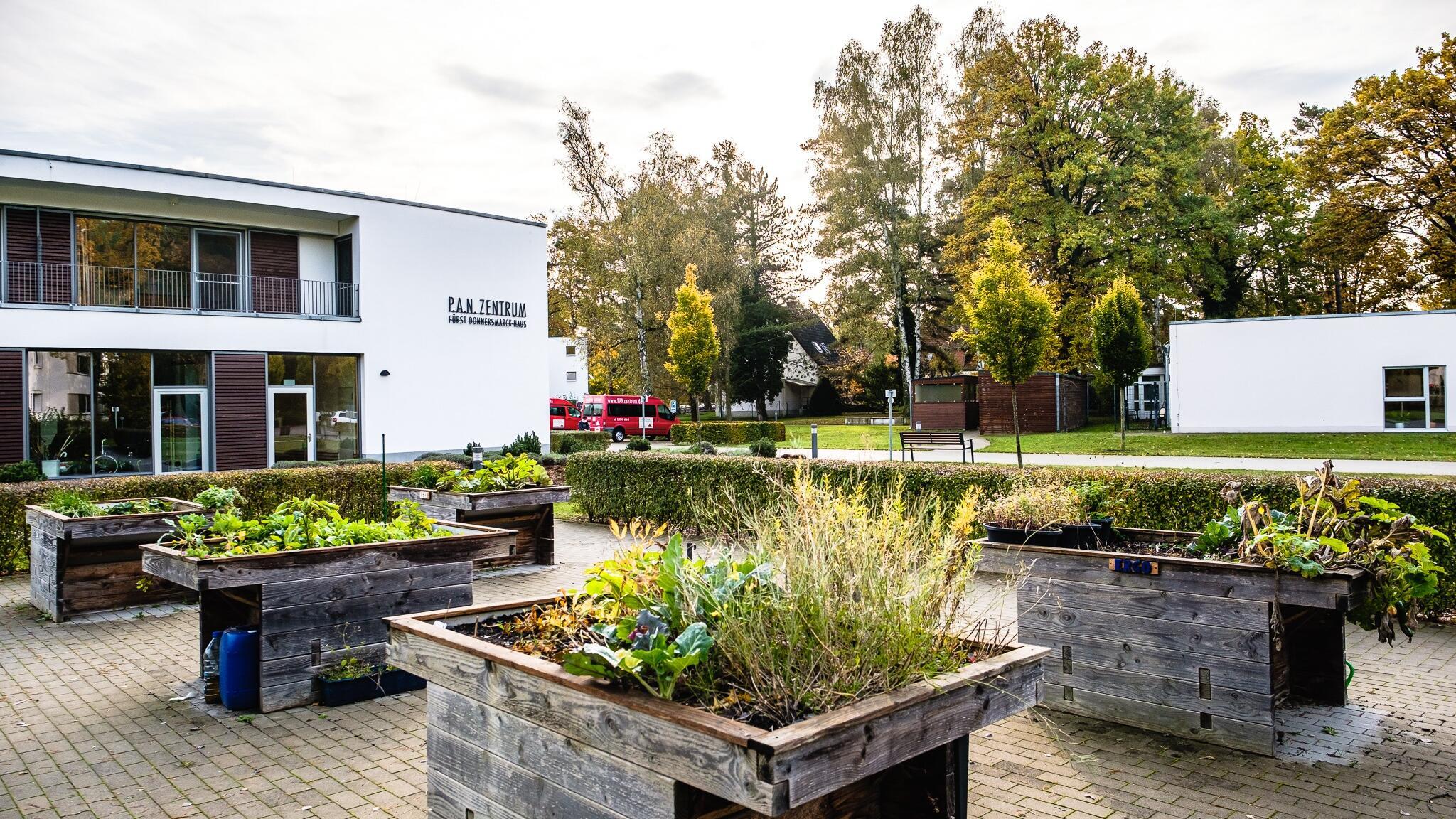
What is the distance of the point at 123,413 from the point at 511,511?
13085 mm

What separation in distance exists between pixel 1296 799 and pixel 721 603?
2.91 metres

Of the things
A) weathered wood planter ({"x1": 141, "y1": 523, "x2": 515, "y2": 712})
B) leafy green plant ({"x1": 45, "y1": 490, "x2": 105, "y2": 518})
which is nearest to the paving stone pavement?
weathered wood planter ({"x1": 141, "y1": 523, "x2": 515, "y2": 712})

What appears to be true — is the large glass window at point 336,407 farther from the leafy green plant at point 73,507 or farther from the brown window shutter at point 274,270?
the leafy green plant at point 73,507

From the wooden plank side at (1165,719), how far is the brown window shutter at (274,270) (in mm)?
20078

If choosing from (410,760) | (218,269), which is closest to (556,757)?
(410,760)

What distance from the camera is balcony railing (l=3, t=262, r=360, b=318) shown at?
58.4 ft

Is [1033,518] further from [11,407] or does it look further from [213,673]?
[11,407]

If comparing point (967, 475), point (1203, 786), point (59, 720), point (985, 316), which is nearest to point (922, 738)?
point (1203, 786)

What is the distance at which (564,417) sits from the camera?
37.5 meters

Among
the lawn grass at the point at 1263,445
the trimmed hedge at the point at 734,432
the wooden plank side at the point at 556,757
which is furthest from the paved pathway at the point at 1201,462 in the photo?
the wooden plank side at the point at 556,757

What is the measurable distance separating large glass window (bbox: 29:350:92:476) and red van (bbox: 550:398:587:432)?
19.4 meters

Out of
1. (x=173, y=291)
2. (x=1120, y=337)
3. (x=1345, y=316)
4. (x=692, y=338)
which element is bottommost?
(x=1120, y=337)

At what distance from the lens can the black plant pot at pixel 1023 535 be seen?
5090 mm

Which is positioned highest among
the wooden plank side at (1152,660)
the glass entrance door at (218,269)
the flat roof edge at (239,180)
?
the flat roof edge at (239,180)
